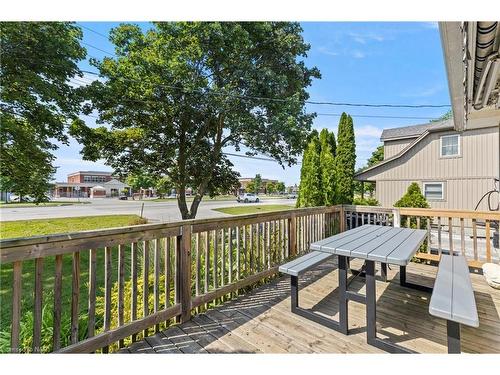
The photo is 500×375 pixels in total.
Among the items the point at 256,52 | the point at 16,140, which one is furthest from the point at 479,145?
the point at 16,140

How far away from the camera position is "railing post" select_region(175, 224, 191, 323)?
2162 mm

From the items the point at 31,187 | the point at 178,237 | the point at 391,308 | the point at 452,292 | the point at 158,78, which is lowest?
the point at 391,308

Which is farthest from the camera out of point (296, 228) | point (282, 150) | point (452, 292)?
point (282, 150)

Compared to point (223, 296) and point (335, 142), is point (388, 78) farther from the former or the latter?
point (223, 296)

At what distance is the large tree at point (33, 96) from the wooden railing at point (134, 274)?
11.0 feet

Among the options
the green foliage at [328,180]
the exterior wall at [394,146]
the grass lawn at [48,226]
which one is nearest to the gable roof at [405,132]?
the exterior wall at [394,146]

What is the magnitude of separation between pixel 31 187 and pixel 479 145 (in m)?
14.7

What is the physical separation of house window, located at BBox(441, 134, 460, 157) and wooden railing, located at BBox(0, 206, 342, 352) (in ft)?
30.3

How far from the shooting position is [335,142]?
9469mm

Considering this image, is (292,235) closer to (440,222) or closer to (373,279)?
(373,279)

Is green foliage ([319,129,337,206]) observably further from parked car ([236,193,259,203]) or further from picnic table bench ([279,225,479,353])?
parked car ([236,193,259,203])

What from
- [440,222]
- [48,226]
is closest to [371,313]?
[440,222]

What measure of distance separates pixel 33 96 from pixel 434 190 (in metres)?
14.0
